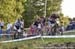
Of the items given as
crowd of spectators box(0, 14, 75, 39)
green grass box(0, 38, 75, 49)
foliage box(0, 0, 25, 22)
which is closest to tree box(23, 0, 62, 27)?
foliage box(0, 0, 25, 22)

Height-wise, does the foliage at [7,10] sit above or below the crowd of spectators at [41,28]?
above

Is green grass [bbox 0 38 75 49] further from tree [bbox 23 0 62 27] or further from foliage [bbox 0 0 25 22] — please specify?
tree [bbox 23 0 62 27]

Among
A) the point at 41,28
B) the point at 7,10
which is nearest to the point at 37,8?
the point at 7,10

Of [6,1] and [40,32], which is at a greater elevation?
[6,1]

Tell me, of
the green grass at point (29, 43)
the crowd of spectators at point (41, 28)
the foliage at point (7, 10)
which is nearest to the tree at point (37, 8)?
the foliage at point (7, 10)

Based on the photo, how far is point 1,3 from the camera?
27.7 m

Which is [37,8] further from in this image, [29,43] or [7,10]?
[29,43]

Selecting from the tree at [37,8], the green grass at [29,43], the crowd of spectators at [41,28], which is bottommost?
the green grass at [29,43]

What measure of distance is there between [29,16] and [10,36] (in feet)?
87.6

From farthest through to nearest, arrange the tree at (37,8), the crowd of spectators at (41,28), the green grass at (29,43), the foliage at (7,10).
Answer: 1. the tree at (37,8)
2. the foliage at (7,10)
3. the crowd of spectators at (41,28)
4. the green grass at (29,43)

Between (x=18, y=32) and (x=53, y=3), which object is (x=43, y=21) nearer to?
(x=18, y=32)

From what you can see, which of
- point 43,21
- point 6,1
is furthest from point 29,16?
point 43,21

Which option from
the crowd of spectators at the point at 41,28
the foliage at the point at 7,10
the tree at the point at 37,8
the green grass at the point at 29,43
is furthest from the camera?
the tree at the point at 37,8

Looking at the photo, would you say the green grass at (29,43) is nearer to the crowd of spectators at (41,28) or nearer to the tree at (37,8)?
the crowd of spectators at (41,28)
